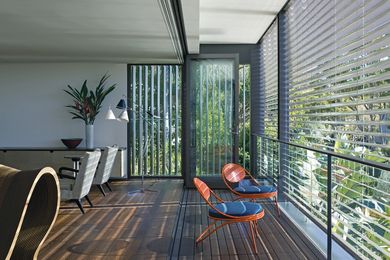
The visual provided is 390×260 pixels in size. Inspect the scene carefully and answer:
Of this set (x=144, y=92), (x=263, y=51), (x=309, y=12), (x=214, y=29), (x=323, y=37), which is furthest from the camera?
(x=144, y=92)

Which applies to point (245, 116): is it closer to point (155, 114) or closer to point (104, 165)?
point (155, 114)

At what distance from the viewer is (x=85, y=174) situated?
463 cm

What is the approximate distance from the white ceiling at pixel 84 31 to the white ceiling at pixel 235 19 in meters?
0.60

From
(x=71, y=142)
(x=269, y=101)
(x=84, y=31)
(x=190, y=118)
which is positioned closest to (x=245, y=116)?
(x=269, y=101)

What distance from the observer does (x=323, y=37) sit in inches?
148

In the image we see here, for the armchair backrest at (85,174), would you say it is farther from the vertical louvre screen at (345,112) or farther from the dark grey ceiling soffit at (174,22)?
the vertical louvre screen at (345,112)

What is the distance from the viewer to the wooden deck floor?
11.3 feet

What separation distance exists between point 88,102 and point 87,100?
4 cm

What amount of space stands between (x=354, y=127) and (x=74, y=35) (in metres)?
3.63

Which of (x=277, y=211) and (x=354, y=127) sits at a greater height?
(x=354, y=127)

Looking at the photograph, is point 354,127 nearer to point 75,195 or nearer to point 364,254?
point 364,254

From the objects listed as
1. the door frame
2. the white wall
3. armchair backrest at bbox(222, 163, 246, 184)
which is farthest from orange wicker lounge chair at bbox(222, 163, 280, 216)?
the white wall

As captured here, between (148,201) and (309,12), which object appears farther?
(148,201)

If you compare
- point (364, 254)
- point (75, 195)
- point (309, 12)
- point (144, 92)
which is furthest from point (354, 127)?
point (144, 92)
